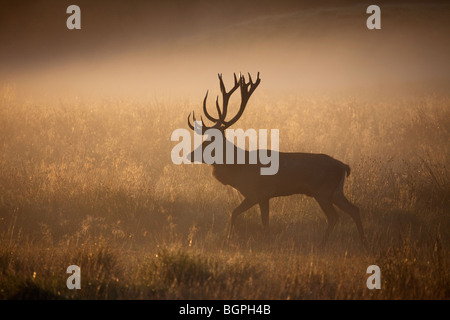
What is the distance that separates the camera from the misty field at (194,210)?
18.2 ft

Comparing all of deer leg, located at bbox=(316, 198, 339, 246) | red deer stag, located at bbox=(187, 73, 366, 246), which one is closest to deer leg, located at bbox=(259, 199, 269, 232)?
red deer stag, located at bbox=(187, 73, 366, 246)

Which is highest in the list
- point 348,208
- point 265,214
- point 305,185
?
point 305,185

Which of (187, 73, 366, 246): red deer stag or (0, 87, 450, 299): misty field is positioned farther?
(187, 73, 366, 246): red deer stag

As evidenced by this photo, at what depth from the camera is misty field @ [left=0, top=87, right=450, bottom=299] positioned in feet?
18.2

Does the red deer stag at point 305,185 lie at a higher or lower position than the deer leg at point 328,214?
higher

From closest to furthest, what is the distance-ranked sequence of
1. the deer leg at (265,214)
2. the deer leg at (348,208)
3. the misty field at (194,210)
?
the misty field at (194,210) < the deer leg at (348,208) < the deer leg at (265,214)

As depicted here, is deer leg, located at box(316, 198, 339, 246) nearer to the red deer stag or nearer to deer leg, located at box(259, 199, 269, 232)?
the red deer stag

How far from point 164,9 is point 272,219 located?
4208 cm

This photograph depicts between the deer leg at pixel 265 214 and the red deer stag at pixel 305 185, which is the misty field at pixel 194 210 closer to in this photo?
the deer leg at pixel 265 214

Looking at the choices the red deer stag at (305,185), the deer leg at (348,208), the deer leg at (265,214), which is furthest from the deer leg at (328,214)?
the deer leg at (265,214)

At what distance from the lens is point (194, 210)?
8750 millimetres

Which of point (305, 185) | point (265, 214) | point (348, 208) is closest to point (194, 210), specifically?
point (265, 214)

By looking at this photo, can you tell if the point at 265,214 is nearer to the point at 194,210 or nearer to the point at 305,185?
the point at 305,185

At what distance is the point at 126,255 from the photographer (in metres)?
6.84
